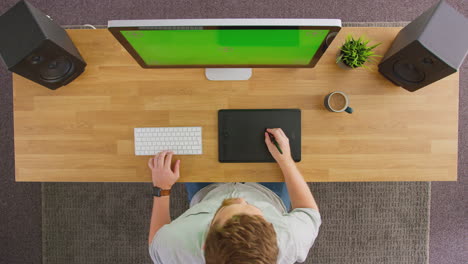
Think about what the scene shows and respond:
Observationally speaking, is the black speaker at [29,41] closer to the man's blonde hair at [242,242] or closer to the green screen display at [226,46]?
the green screen display at [226,46]

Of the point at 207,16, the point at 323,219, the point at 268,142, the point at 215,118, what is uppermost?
the point at 207,16

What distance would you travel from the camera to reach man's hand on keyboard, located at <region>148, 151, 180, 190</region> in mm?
1197

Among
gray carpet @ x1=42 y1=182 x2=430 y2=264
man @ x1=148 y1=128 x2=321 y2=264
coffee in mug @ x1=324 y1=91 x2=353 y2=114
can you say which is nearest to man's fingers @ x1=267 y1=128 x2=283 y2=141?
man @ x1=148 y1=128 x2=321 y2=264

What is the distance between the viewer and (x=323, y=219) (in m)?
1.82

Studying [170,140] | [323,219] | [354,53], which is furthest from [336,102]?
[323,219]

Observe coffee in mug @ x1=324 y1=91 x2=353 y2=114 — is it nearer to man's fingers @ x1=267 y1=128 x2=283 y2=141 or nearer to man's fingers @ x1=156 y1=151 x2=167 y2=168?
man's fingers @ x1=267 y1=128 x2=283 y2=141

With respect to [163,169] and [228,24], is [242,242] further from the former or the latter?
[228,24]

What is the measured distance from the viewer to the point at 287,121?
1.23 metres

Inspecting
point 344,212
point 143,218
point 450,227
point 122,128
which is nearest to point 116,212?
point 143,218

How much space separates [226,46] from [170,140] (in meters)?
0.48

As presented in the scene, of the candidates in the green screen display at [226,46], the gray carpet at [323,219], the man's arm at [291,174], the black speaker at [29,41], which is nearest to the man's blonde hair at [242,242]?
the man's arm at [291,174]

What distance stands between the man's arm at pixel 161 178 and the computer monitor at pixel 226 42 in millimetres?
383

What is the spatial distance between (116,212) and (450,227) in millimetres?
2145

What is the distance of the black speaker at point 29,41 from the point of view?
1.01 m
